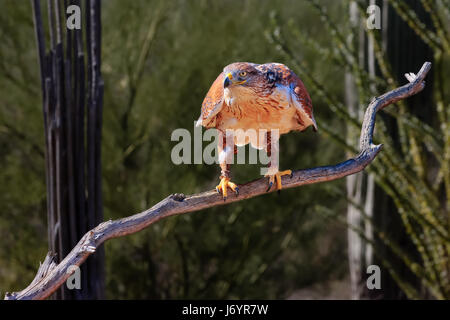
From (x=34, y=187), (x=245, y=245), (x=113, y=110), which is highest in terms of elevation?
(x=113, y=110)

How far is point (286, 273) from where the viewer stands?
3.81 m

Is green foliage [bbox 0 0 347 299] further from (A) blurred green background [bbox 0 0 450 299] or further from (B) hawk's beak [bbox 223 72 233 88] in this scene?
(B) hawk's beak [bbox 223 72 233 88]

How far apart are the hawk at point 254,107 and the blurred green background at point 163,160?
2.09 meters

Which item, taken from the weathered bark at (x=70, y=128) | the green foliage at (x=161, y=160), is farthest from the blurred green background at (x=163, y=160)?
the weathered bark at (x=70, y=128)

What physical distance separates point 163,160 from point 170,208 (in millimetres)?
2345

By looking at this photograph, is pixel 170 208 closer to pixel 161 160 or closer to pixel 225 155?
pixel 225 155

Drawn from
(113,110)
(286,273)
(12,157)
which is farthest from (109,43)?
(286,273)

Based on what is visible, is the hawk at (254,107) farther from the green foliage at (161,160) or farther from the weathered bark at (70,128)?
the green foliage at (161,160)

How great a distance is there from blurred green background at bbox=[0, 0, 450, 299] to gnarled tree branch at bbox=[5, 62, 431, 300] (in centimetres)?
194

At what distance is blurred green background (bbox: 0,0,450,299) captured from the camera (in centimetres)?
330

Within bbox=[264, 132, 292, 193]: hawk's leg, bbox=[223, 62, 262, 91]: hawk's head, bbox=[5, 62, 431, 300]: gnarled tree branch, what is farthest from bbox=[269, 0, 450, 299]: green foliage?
bbox=[223, 62, 262, 91]: hawk's head

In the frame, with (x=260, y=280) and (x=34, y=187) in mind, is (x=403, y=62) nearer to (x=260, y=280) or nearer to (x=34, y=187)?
(x=260, y=280)

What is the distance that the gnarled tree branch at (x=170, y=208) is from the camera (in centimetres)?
103

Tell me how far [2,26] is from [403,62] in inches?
102
